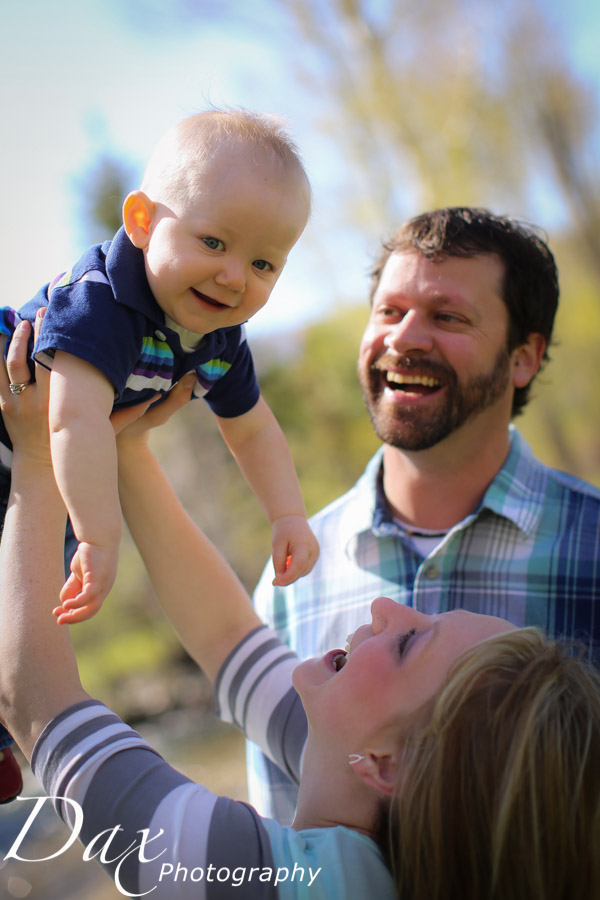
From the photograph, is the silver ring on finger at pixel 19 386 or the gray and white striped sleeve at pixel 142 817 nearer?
the gray and white striped sleeve at pixel 142 817

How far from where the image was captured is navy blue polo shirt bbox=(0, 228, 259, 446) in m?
1.33

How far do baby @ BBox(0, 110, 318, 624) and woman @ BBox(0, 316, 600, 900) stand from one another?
5.8 inches

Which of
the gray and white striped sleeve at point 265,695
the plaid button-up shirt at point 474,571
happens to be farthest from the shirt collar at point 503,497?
the gray and white striped sleeve at point 265,695

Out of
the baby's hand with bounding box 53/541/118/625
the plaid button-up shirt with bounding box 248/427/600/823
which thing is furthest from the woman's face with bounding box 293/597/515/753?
the plaid button-up shirt with bounding box 248/427/600/823

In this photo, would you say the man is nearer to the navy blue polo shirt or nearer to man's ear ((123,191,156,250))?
the navy blue polo shirt

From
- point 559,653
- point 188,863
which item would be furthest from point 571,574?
point 188,863

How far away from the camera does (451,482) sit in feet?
8.02

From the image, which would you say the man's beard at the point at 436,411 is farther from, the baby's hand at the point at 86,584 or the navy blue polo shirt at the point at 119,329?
the baby's hand at the point at 86,584

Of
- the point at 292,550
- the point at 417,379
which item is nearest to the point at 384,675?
the point at 292,550

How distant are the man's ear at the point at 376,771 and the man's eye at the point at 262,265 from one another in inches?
38.2

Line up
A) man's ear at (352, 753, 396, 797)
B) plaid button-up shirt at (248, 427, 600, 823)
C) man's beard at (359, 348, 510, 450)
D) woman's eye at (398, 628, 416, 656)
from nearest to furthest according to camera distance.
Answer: man's ear at (352, 753, 396, 797)
woman's eye at (398, 628, 416, 656)
plaid button-up shirt at (248, 427, 600, 823)
man's beard at (359, 348, 510, 450)

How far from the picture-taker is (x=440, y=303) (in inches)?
96.4

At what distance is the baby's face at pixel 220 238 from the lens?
140cm

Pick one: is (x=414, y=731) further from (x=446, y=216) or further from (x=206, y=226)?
(x=446, y=216)
